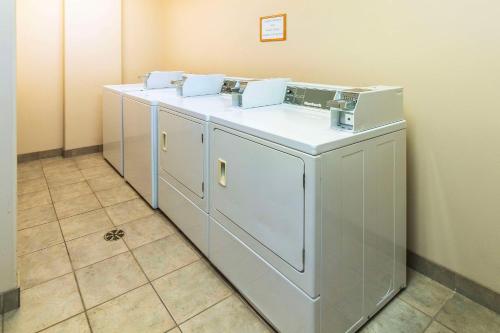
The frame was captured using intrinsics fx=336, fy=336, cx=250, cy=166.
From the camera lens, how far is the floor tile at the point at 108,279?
178cm

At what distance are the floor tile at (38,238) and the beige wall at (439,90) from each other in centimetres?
214

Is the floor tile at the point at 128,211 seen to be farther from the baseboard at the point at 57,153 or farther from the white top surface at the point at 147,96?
the baseboard at the point at 57,153

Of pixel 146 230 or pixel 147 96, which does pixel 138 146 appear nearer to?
pixel 147 96

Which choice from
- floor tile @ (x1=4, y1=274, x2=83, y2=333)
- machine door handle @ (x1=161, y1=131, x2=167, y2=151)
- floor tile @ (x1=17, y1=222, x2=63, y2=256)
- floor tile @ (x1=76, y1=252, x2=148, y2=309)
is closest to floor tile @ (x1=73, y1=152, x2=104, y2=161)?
floor tile @ (x1=17, y1=222, x2=63, y2=256)

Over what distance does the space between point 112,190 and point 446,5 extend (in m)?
2.91

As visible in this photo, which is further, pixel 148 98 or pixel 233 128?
pixel 148 98

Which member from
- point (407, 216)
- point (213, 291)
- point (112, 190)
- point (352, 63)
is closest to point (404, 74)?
point (352, 63)

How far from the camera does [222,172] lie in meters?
1.78

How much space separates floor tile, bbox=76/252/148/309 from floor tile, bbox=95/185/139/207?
915 millimetres

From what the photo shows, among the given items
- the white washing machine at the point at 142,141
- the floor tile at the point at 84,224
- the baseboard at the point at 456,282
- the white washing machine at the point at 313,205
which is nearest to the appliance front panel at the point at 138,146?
the white washing machine at the point at 142,141

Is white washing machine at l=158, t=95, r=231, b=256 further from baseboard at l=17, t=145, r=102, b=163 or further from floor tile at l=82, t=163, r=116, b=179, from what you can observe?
baseboard at l=17, t=145, r=102, b=163

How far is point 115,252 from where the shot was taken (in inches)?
86.2

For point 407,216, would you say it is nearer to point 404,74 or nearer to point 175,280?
point 404,74

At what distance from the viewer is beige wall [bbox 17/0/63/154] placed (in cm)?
364
